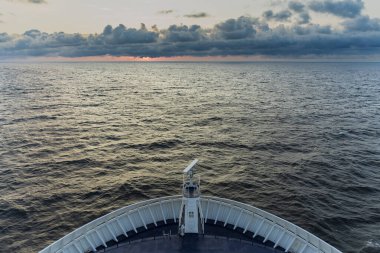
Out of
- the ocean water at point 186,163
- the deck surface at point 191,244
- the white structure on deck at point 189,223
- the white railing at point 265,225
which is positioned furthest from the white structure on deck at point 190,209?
the ocean water at point 186,163

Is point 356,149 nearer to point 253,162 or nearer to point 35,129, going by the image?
point 253,162

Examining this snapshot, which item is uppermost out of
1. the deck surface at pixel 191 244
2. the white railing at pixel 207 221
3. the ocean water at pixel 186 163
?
the white railing at pixel 207 221

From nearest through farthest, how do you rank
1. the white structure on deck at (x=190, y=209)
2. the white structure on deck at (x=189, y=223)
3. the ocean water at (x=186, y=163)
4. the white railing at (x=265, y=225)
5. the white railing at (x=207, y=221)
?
the white railing at (x=265, y=225) < the white railing at (x=207, y=221) < the white structure on deck at (x=189, y=223) < the white structure on deck at (x=190, y=209) < the ocean water at (x=186, y=163)

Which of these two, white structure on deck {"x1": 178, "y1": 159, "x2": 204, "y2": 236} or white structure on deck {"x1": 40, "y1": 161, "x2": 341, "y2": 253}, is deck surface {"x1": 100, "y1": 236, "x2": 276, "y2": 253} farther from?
white structure on deck {"x1": 40, "y1": 161, "x2": 341, "y2": 253}

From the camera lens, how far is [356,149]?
66.2 m

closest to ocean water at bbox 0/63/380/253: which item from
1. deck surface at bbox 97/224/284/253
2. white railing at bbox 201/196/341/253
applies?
white railing at bbox 201/196/341/253

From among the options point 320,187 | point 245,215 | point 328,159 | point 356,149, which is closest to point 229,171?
point 320,187

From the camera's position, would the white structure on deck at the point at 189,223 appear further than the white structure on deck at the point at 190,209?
No

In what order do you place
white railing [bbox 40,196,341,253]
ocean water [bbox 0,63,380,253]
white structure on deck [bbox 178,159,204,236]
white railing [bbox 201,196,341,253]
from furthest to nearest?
ocean water [bbox 0,63,380,253], white structure on deck [bbox 178,159,204,236], white railing [bbox 40,196,341,253], white railing [bbox 201,196,341,253]

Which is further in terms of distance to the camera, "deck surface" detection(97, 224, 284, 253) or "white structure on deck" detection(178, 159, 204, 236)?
"white structure on deck" detection(178, 159, 204, 236)

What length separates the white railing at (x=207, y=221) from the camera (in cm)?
2375

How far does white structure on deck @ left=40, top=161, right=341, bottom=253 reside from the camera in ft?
78.3

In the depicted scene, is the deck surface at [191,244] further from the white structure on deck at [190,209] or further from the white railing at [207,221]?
the white railing at [207,221]

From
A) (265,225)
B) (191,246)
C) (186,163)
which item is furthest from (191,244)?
(186,163)
